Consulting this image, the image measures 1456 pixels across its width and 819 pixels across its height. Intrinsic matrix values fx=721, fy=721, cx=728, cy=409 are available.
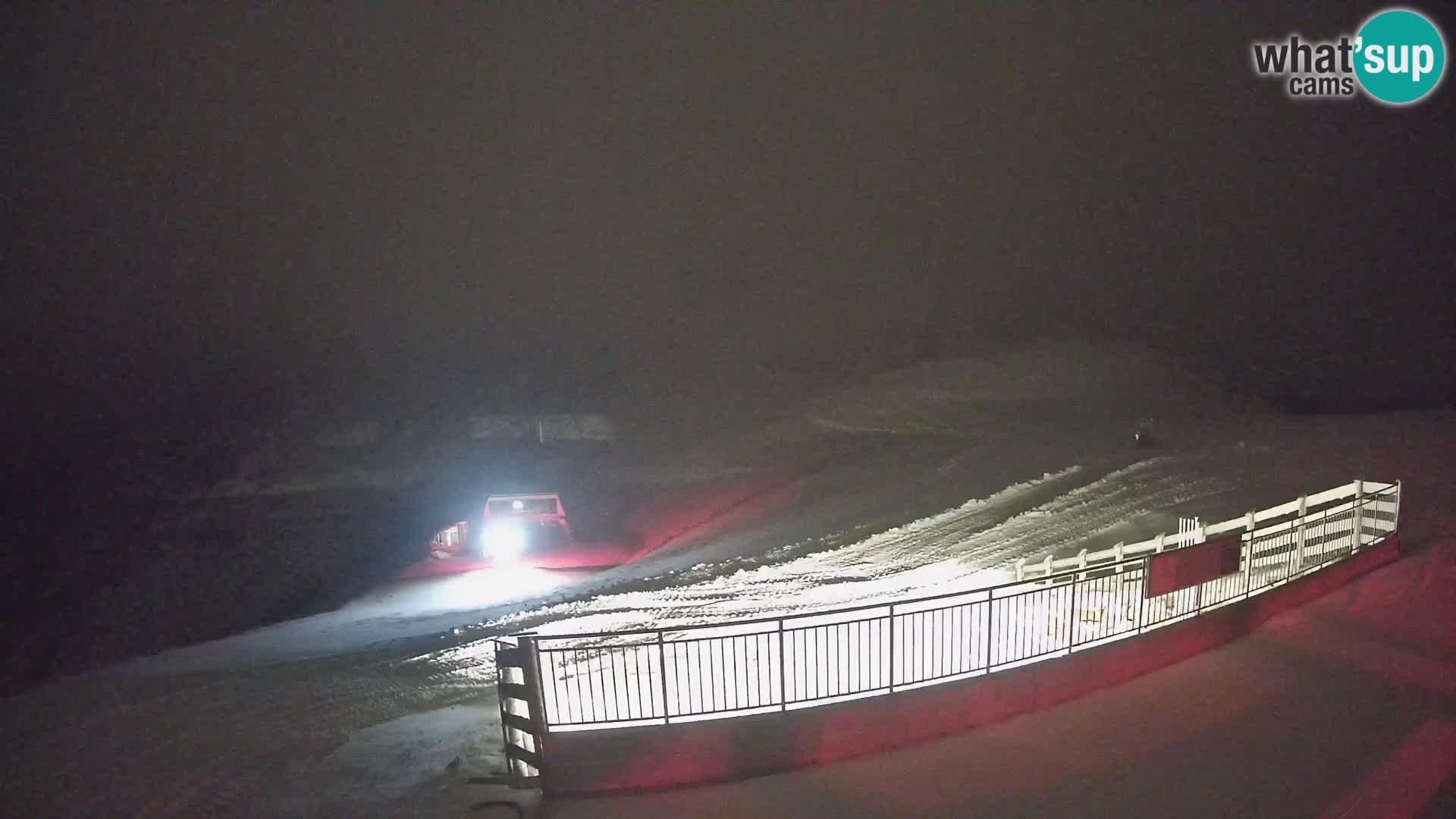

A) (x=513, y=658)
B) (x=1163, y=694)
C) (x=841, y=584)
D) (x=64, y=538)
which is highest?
(x=513, y=658)

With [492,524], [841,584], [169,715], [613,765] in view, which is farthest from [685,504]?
[613,765]

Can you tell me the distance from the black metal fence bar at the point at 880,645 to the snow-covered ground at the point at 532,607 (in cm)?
132

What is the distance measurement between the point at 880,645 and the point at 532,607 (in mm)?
7767

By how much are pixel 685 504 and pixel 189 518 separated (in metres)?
20.6

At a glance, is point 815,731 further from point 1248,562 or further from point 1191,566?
point 1248,562

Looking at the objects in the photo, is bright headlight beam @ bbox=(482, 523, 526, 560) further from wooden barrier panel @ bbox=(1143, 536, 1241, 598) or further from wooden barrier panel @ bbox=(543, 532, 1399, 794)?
wooden barrier panel @ bbox=(1143, 536, 1241, 598)

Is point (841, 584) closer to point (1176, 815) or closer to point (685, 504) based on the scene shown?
point (1176, 815)

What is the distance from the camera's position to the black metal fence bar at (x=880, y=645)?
662 centimetres

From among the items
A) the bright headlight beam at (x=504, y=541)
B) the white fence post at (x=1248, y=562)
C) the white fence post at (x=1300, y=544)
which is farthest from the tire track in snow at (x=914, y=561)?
the bright headlight beam at (x=504, y=541)

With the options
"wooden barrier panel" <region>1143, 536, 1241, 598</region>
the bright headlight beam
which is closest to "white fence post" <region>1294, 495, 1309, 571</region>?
"wooden barrier panel" <region>1143, 536, 1241, 598</region>

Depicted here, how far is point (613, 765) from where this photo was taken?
243 inches

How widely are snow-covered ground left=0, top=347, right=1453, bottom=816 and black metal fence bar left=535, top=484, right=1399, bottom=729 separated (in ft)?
4.33

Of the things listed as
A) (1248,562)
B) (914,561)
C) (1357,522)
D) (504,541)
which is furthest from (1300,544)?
(504,541)

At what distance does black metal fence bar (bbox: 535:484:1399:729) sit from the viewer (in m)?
6.62
